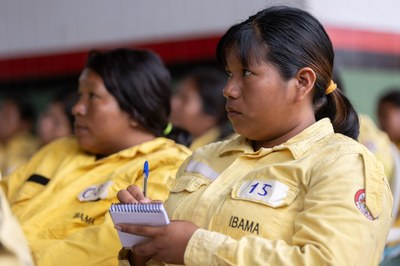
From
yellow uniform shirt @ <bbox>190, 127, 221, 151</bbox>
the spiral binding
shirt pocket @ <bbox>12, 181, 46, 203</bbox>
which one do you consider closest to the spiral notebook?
the spiral binding

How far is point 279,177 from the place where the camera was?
1.99 m

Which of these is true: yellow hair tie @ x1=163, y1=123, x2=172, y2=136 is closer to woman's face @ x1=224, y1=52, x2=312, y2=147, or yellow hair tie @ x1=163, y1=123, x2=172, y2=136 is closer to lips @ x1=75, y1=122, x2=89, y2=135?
lips @ x1=75, y1=122, x2=89, y2=135

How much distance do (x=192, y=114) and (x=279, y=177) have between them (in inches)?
108

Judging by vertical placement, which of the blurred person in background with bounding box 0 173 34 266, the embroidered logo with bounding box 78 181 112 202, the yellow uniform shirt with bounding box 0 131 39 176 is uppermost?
the blurred person in background with bounding box 0 173 34 266

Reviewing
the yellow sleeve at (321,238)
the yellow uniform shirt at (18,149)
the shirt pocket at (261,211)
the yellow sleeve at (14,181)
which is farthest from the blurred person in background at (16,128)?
the yellow sleeve at (321,238)

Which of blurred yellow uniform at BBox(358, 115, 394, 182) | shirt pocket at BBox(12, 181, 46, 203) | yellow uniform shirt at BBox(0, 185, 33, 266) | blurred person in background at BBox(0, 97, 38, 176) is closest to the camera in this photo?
yellow uniform shirt at BBox(0, 185, 33, 266)

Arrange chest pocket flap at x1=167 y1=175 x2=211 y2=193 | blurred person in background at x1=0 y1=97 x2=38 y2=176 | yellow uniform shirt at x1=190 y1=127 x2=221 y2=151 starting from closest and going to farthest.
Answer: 1. chest pocket flap at x1=167 y1=175 x2=211 y2=193
2. yellow uniform shirt at x1=190 y1=127 x2=221 y2=151
3. blurred person in background at x1=0 y1=97 x2=38 y2=176

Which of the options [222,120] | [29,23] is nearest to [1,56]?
[29,23]

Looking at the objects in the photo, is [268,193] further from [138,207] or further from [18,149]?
[18,149]

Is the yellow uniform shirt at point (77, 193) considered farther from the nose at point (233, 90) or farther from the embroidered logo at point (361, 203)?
the embroidered logo at point (361, 203)

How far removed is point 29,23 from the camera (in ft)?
22.6

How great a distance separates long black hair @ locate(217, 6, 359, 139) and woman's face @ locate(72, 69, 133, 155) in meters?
0.89

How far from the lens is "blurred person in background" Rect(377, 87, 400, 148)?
5.42m

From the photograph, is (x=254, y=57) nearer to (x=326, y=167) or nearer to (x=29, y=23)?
(x=326, y=167)
